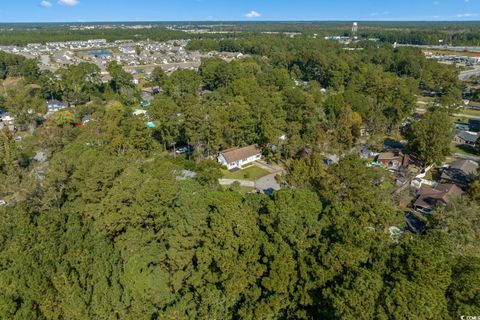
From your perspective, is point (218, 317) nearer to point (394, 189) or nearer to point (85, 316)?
point (85, 316)

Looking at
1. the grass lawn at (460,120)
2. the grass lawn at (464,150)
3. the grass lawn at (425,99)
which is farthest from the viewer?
the grass lawn at (425,99)

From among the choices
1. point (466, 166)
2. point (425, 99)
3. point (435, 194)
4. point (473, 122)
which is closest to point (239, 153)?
point (435, 194)

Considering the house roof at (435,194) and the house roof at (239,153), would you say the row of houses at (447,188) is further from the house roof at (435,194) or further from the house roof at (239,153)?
the house roof at (239,153)

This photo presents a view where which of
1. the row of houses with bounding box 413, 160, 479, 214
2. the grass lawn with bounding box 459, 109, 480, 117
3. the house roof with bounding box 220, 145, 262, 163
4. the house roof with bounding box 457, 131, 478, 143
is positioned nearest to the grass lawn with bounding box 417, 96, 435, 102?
the grass lawn with bounding box 459, 109, 480, 117

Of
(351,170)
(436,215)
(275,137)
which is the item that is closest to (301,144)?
(275,137)

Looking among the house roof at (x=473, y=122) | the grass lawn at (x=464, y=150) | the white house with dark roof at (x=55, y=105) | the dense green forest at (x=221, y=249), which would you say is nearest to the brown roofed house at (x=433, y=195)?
the dense green forest at (x=221, y=249)

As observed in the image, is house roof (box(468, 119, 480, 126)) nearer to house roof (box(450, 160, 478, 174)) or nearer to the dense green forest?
house roof (box(450, 160, 478, 174))

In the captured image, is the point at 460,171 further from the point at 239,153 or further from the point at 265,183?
the point at 239,153

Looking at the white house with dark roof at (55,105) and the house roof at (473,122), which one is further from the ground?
the white house with dark roof at (55,105)
